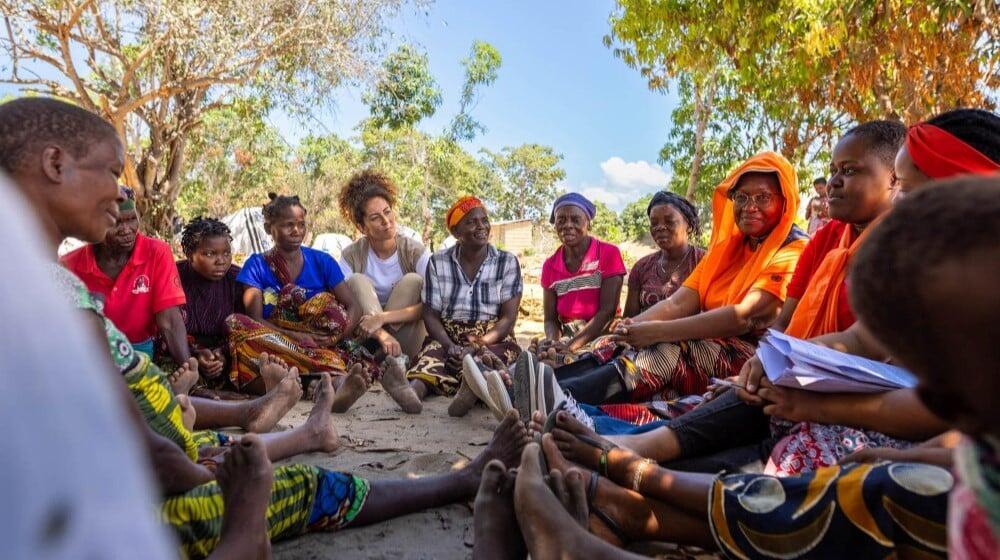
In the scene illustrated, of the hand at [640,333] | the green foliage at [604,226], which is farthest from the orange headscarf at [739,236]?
the green foliage at [604,226]

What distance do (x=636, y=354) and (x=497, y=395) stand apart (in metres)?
0.71

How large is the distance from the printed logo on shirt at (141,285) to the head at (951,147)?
12.3 feet

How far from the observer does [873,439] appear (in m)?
2.02

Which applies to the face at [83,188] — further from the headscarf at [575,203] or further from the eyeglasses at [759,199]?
the headscarf at [575,203]

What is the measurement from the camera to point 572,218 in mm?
4773

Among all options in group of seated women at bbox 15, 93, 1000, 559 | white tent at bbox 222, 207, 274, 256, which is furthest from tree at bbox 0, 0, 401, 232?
group of seated women at bbox 15, 93, 1000, 559

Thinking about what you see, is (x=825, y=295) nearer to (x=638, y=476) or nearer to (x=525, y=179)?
(x=638, y=476)

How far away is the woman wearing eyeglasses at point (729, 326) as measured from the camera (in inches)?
121

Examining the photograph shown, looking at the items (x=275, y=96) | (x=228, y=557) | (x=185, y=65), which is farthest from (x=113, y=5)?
(x=228, y=557)

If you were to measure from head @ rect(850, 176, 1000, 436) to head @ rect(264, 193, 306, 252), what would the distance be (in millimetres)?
4250

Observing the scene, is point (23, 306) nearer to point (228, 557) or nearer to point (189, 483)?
point (228, 557)

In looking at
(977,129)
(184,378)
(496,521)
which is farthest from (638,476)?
(184,378)

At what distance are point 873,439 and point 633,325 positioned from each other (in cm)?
120

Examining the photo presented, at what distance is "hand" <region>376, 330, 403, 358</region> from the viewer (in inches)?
177
